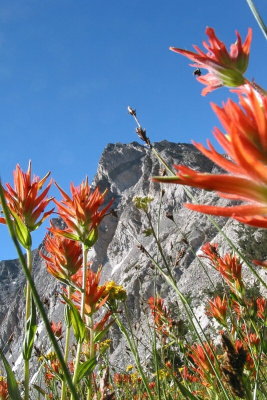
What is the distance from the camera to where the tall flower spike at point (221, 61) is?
92 centimetres

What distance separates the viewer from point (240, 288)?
2.39m

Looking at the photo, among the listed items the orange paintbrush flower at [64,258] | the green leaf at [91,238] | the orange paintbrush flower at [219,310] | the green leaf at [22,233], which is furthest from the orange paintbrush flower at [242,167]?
the orange paintbrush flower at [219,310]

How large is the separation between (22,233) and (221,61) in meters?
0.89

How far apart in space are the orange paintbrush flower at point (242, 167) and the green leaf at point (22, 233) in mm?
979

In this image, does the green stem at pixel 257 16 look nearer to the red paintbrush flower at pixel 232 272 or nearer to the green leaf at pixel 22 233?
the green leaf at pixel 22 233

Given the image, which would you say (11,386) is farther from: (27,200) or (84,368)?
(27,200)

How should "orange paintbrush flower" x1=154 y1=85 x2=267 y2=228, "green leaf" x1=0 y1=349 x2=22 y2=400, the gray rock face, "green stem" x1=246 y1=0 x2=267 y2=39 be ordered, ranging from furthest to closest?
1. the gray rock face
2. "green leaf" x1=0 y1=349 x2=22 y2=400
3. "green stem" x1=246 y1=0 x2=267 y2=39
4. "orange paintbrush flower" x1=154 y1=85 x2=267 y2=228

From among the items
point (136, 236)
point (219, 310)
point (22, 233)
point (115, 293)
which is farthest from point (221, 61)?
point (136, 236)

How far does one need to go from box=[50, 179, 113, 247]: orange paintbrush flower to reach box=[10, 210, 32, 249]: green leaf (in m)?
0.19

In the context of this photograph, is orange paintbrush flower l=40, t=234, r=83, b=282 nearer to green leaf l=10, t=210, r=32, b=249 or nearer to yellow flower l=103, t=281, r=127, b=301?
green leaf l=10, t=210, r=32, b=249

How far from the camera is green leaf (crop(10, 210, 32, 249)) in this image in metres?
1.42

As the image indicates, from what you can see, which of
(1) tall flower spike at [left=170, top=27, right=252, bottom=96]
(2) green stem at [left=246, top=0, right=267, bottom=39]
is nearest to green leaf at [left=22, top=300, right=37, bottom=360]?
(1) tall flower spike at [left=170, top=27, right=252, bottom=96]

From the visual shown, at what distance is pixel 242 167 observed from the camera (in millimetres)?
504

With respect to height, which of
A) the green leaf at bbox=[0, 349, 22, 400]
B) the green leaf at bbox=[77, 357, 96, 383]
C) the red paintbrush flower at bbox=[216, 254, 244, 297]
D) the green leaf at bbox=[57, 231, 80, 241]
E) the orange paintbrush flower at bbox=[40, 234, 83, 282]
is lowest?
the green leaf at bbox=[77, 357, 96, 383]
